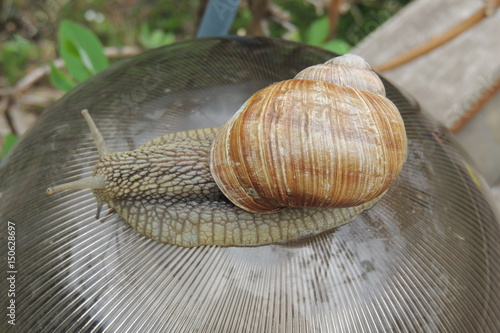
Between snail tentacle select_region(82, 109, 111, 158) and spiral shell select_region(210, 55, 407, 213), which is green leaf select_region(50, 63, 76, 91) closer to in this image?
snail tentacle select_region(82, 109, 111, 158)

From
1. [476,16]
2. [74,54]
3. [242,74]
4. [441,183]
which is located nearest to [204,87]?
[242,74]

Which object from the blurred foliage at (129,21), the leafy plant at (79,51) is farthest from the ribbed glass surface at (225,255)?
the blurred foliage at (129,21)

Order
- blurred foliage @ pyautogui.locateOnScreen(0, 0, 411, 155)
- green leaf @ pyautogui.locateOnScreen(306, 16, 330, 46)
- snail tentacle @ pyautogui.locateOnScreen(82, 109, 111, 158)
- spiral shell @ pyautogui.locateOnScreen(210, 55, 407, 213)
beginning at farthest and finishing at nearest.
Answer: blurred foliage @ pyautogui.locateOnScreen(0, 0, 411, 155) → green leaf @ pyautogui.locateOnScreen(306, 16, 330, 46) → snail tentacle @ pyautogui.locateOnScreen(82, 109, 111, 158) → spiral shell @ pyautogui.locateOnScreen(210, 55, 407, 213)

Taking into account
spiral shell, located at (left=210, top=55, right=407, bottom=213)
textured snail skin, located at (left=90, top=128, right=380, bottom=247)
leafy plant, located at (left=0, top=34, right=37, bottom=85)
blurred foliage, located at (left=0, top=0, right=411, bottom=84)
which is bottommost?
leafy plant, located at (left=0, top=34, right=37, bottom=85)

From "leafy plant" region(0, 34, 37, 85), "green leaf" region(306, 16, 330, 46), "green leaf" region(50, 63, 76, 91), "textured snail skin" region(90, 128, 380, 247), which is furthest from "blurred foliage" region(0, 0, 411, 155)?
"textured snail skin" region(90, 128, 380, 247)

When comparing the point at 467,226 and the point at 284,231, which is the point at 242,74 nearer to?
the point at 284,231

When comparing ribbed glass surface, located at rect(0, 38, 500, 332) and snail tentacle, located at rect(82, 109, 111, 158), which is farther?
snail tentacle, located at rect(82, 109, 111, 158)

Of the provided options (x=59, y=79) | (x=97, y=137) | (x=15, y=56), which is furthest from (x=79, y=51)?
(x=15, y=56)
